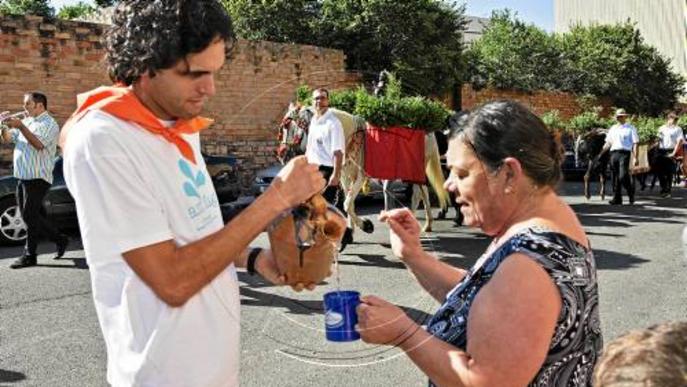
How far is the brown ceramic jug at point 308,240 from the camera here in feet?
5.54

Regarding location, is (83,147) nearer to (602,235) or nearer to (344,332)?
(344,332)

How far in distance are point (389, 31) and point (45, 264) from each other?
5.21 meters

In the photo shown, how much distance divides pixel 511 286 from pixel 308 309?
884mm

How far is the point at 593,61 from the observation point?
104 ft

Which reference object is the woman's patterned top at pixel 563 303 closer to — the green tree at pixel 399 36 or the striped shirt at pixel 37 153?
the green tree at pixel 399 36

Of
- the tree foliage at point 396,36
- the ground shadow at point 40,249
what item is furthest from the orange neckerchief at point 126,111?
the ground shadow at point 40,249

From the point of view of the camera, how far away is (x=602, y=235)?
935 cm

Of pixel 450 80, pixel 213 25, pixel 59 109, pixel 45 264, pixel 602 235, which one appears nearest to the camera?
pixel 213 25

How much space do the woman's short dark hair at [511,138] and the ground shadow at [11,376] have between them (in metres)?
3.44

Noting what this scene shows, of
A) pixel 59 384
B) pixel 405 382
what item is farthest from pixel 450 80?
pixel 59 384

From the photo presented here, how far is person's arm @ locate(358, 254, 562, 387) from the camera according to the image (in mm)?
1558

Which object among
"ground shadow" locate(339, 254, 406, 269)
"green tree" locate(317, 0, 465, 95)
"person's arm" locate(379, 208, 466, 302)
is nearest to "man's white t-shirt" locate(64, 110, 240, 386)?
"person's arm" locate(379, 208, 466, 302)

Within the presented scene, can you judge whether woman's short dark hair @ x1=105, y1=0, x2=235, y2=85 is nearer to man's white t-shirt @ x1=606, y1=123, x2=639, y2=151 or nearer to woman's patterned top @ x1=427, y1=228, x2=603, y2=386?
woman's patterned top @ x1=427, y1=228, x2=603, y2=386

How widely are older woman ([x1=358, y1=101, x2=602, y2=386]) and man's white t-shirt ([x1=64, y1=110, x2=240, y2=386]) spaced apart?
0.38m
